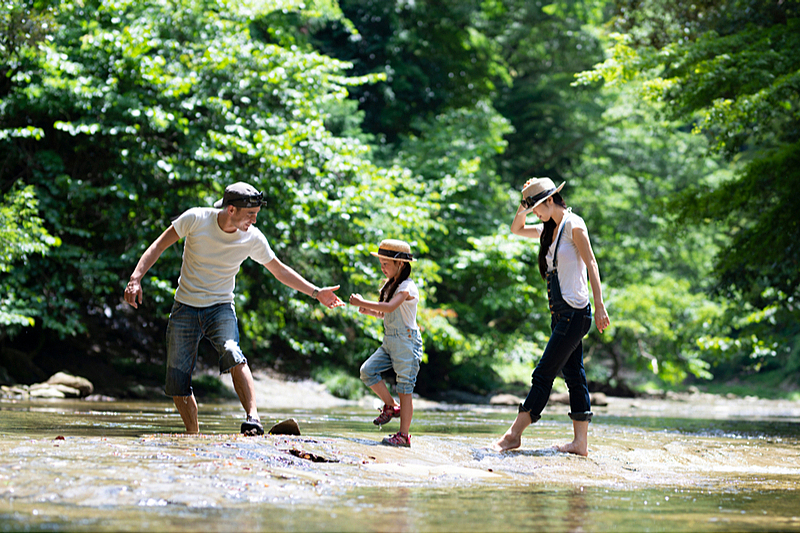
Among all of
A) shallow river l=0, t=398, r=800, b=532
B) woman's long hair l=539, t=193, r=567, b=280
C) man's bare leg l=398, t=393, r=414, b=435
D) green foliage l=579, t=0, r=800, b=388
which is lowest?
shallow river l=0, t=398, r=800, b=532

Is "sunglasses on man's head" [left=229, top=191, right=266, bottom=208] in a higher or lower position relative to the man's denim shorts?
higher

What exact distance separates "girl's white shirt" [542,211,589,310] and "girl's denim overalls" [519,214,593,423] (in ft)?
0.10

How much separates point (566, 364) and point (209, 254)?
2789mm

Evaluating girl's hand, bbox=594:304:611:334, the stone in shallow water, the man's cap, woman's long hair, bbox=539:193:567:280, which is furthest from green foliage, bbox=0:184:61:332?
girl's hand, bbox=594:304:611:334

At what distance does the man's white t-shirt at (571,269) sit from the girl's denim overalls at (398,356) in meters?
1.16

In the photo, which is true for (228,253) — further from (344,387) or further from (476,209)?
(476,209)

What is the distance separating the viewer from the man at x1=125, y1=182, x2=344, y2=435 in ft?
18.5

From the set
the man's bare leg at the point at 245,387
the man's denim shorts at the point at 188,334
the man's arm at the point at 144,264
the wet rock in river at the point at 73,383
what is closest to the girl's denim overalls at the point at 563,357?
the man's bare leg at the point at 245,387

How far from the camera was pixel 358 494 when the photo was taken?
12.9 ft

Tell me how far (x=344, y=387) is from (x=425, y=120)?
12175mm

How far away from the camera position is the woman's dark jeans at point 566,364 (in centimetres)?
575

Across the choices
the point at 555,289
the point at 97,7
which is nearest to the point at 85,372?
the point at 97,7

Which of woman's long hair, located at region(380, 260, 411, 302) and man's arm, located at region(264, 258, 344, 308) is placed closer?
woman's long hair, located at region(380, 260, 411, 302)

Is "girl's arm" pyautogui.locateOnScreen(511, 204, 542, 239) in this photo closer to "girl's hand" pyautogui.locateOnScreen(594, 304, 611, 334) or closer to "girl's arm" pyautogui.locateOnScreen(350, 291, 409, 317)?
"girl's hand" pyautogui.locateOnScreen(594, 304, 611, 334)
